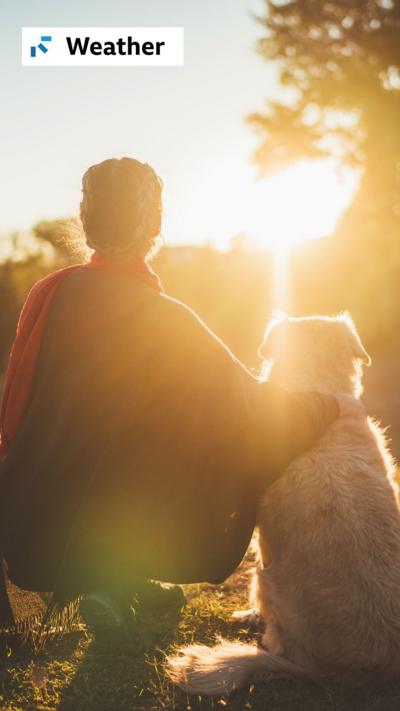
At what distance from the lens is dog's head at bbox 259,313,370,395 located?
3902 mm

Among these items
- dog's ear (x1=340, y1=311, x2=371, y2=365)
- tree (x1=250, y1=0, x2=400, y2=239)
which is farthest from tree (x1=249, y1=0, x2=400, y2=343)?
dog's ear (x1=340, y1=311, x2=371, y2=365)

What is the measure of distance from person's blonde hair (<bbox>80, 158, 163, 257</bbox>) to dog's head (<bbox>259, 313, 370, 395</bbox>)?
3.97 ft

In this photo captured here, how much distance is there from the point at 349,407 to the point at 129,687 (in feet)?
5.97

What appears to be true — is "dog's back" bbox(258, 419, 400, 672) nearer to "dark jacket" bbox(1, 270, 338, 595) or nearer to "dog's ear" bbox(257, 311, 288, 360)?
"dark jacket" bbox(1, 270, 338, 595)

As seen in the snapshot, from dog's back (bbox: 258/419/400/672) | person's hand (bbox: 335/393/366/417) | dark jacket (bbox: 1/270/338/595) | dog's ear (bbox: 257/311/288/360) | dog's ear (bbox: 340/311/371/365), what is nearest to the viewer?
dog's back (bbox: 258/419/400/672)

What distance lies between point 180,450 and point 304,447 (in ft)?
2.12

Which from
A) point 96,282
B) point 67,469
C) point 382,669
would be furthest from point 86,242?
point 382,669

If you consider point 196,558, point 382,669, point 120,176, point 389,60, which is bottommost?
point 382,669

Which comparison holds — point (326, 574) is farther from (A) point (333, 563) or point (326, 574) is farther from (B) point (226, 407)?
(B) point (226, 407)

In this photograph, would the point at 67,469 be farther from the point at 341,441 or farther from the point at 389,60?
the point at 389,60

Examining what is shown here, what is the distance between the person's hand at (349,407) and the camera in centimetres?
354

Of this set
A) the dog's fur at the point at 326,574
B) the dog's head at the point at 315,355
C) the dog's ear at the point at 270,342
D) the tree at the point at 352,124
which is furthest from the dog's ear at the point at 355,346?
the tree at the point at 352,124

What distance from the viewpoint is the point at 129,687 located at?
311 cm

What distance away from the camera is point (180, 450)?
3.24 metres
